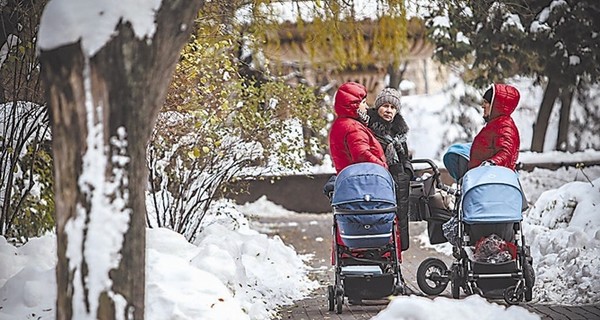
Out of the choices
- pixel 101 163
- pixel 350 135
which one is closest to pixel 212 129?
pixel 350 135

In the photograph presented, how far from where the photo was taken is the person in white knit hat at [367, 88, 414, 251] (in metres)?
10.1

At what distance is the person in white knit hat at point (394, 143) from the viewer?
10.1 meters

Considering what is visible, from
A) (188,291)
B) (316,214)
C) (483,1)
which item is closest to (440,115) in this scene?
(316,214)

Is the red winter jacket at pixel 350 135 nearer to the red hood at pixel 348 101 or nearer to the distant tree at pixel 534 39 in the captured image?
the red hood at pixel 348 101

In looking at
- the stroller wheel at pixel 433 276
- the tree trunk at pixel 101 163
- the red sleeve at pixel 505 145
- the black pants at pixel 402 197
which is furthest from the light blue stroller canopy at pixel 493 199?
the tree trunk at pixel 101 163

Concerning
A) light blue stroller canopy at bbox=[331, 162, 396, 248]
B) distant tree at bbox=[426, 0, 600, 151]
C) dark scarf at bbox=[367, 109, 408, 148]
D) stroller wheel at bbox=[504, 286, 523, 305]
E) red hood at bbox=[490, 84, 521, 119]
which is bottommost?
stroller wheel at bbox=[504, 286, 523, 305]

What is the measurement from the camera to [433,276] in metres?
10.2

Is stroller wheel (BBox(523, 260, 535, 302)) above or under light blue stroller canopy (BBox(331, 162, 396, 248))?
under

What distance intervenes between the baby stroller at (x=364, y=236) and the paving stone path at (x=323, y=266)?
22 cm

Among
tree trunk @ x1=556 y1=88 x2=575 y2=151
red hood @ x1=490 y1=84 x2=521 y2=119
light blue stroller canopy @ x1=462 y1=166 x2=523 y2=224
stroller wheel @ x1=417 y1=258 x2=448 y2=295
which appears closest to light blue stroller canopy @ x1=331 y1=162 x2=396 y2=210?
light blue stroller canopy @ x1=462 y1=166 x2=523 y2=224

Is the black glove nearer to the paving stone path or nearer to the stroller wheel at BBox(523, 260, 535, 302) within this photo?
the paving stone path

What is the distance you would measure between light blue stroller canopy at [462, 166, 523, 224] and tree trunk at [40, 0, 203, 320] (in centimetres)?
421

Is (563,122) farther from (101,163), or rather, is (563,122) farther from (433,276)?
(101,163)

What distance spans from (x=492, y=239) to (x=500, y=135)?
→ 979mm
